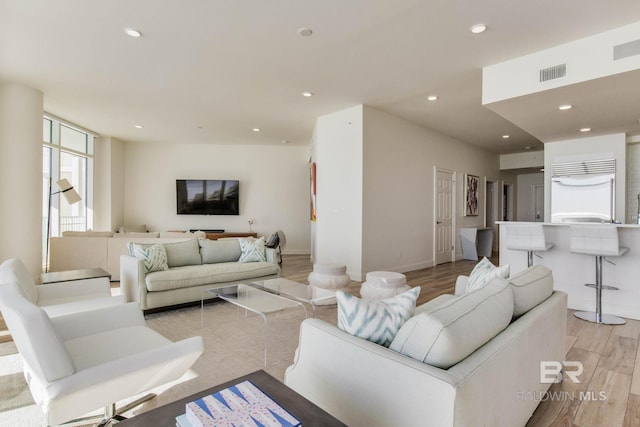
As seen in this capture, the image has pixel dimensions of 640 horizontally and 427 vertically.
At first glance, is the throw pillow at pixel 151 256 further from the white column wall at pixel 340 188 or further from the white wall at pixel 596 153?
the white wall at pixel 596 153

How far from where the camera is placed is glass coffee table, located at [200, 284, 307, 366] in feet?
9.24

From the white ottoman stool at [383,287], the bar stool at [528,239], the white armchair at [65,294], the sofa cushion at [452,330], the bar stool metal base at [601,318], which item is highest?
the bar stool at [528,239]

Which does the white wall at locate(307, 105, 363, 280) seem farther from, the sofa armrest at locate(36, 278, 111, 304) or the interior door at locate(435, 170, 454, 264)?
the sofa armrest at locate(36, 278, 111, 304)

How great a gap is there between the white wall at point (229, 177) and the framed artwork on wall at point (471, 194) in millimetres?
3977

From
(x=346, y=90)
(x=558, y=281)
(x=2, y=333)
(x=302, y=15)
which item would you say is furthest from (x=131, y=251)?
(x=558, y=281)

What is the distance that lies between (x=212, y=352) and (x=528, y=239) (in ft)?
12.2

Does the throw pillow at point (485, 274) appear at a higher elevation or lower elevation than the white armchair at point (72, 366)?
higher

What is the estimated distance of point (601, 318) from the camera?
351 centimetres

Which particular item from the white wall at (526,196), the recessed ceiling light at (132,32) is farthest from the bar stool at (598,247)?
the white wall at (526,196)

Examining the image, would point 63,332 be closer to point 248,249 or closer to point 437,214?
point 248,249

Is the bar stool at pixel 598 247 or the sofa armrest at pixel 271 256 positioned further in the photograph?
the sofa armrest at pixel 271 256

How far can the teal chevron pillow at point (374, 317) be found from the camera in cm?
135

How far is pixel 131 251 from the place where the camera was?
3783mm

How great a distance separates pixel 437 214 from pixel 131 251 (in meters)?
5.73
